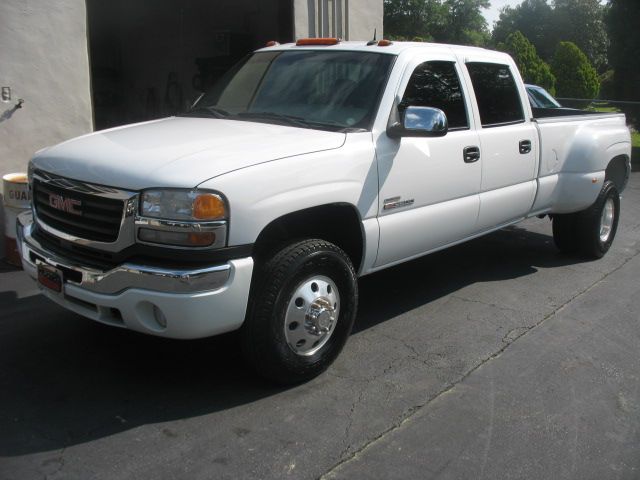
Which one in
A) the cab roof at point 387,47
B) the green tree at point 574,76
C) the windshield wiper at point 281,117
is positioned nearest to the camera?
the windshield wiper at point 281,117

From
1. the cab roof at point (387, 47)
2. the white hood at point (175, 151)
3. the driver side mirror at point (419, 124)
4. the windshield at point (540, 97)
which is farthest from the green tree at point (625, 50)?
the white hood at point (175, 151)

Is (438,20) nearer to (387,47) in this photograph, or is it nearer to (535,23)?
(535,23)

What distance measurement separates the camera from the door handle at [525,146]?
574 cm

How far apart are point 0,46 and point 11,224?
1.71m

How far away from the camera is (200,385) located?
3998 millimetres

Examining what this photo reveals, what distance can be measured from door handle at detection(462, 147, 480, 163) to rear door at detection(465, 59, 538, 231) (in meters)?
0.09

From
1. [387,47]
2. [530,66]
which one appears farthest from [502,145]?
[530,66]

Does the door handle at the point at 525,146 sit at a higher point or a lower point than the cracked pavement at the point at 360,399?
higher

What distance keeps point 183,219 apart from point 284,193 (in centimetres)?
61

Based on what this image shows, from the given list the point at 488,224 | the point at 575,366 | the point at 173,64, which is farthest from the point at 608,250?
the point at 173,64

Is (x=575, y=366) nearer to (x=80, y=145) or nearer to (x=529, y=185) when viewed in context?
(x=529, y=185)

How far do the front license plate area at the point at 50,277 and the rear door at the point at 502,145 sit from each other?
3234mm

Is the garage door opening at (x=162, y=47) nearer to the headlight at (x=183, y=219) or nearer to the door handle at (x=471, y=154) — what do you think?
Result: the door handle at (x=471, y=154)

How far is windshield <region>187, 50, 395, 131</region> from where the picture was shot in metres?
4.46
